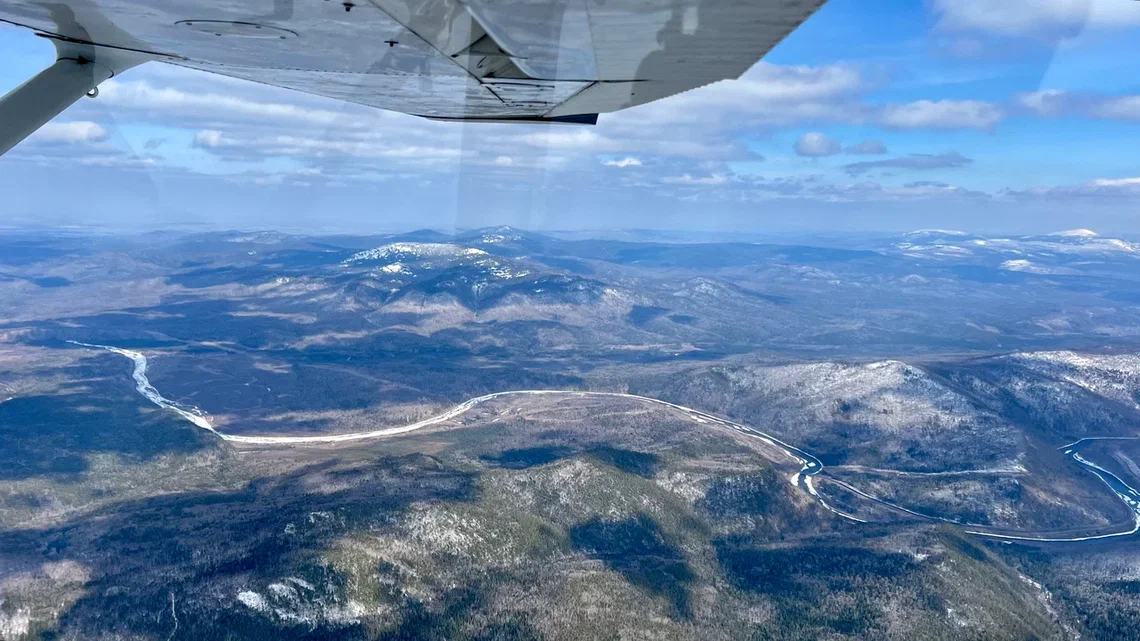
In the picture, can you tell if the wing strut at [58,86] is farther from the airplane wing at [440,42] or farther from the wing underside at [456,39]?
the wing underside at [456,39]

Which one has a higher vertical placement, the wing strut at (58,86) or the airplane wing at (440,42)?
the airplane wing at (440,42)

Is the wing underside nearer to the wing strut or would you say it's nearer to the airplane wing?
the airplane wing

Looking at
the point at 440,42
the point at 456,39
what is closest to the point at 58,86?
the point at 440,42

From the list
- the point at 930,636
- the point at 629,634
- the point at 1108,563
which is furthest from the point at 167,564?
the point at 1108,563

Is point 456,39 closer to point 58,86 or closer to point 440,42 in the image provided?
point 440,42

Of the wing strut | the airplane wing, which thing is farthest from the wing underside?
the wing strut

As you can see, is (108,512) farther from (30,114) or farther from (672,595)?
(30,114)

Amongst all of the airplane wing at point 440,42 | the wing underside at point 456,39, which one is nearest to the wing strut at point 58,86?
the airplane wing at point 440,42
